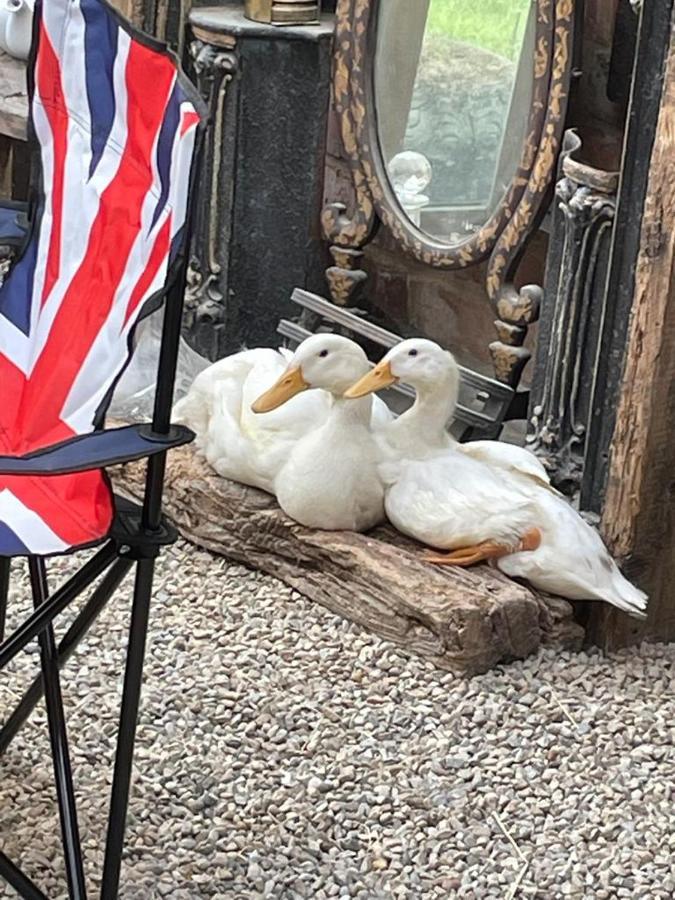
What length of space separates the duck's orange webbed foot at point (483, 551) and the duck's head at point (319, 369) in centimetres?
36

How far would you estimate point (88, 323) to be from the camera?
7.16ft

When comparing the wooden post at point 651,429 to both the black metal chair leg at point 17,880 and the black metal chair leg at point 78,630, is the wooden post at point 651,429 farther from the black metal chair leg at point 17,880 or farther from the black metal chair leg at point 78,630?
the black metal chair leg at point 17,880

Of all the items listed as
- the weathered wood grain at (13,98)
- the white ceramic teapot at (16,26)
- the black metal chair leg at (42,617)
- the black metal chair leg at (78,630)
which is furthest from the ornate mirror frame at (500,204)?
the black metal chair leg at (42,617)

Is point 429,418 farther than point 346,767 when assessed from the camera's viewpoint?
Yes

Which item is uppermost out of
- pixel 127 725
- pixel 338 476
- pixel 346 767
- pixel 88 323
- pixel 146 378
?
pixel 88 323

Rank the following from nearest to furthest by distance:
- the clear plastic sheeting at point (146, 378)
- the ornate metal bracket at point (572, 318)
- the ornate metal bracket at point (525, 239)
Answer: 1. the ornate metal bracket at point (572, 318)
2. the ornate metal bracket at point (525, 239)
3. the clear plastic sheeting at point (146, 378)

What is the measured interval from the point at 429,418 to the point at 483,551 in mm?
272

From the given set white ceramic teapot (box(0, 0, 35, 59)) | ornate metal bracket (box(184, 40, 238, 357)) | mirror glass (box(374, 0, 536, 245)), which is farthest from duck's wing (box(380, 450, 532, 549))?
white ceramic teapot (box(0, 0, 35, 59))

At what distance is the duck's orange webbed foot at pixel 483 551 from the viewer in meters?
2.84

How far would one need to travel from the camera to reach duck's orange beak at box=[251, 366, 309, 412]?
2979 millimetres

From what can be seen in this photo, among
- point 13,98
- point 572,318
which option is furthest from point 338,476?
point 13,98

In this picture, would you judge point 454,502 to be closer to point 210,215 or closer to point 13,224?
point 13,224

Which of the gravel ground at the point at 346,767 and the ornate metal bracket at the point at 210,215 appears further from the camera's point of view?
the ornate metal bracket at the point at 210,215

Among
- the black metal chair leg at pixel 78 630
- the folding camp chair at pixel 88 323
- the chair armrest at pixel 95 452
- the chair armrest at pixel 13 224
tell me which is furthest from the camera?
the chair armrest at pixel 13 224
